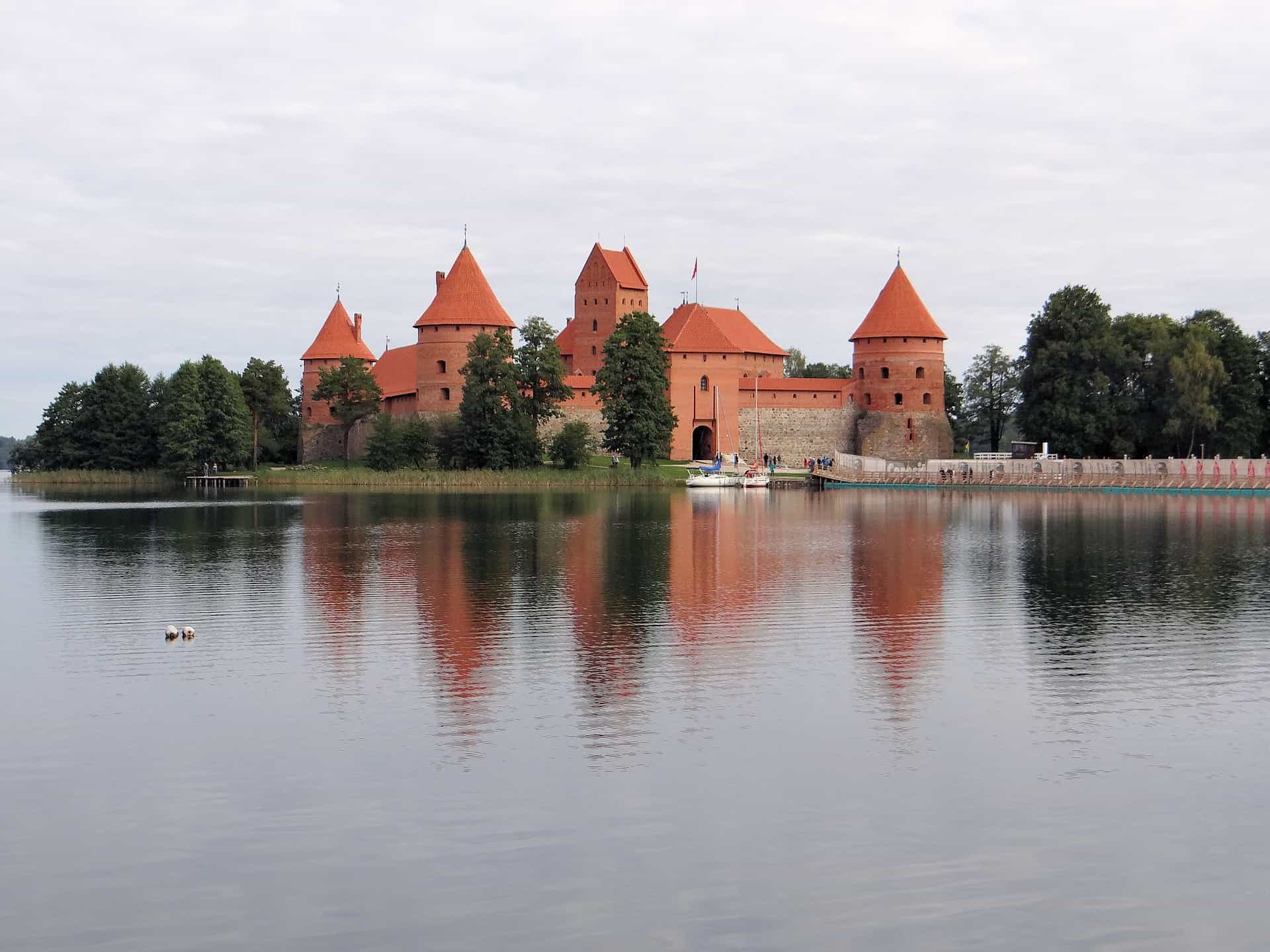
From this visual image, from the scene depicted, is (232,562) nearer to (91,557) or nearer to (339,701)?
(91,557)

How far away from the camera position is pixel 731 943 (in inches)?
212

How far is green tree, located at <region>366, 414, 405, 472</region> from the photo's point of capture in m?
50.2

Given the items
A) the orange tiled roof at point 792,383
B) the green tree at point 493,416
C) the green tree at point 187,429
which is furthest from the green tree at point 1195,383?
the green tree at point 187,429

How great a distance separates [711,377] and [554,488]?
1403 cm

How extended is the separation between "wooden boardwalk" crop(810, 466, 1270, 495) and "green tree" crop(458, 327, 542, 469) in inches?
450

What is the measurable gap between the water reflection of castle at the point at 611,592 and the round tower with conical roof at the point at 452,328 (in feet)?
83.6

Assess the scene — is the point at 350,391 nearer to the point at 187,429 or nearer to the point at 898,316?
the point at 187,429

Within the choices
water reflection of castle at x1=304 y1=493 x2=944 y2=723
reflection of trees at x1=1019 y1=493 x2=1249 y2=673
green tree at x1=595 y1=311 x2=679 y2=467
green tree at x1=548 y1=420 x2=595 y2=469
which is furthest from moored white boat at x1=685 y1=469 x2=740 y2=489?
water reflection of castle at x1=304 y1=493 x2=944 y2=723

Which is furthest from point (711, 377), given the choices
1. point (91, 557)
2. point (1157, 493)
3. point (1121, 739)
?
point (1121, 739)

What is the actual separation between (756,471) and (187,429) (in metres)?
22.4

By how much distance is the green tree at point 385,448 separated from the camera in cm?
5025

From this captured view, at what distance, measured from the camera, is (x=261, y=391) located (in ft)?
188

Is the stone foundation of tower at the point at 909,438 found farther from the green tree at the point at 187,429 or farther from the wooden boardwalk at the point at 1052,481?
the green tree at the point at 187,429

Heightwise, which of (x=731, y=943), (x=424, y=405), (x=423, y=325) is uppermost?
(x=423, y=325)
